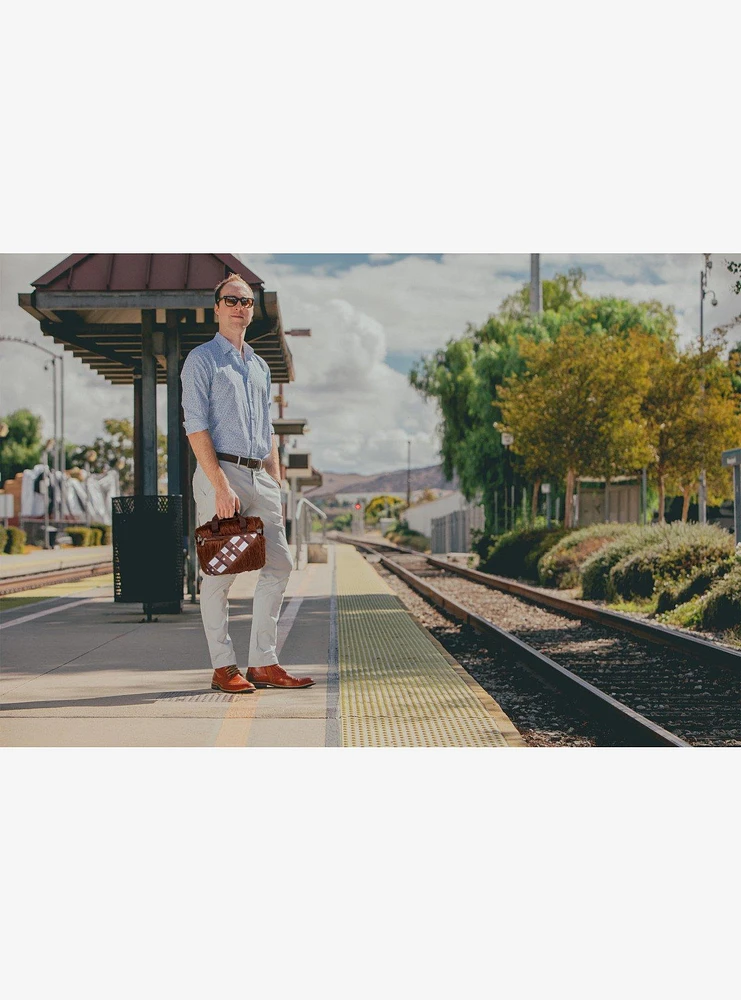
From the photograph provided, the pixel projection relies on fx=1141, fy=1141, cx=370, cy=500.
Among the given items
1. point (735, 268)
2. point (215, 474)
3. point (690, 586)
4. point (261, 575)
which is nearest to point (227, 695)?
point (261, 575)

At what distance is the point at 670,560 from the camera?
554 inches

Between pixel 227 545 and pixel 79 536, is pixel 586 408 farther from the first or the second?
pixel 79 536

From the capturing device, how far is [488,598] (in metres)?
17.1

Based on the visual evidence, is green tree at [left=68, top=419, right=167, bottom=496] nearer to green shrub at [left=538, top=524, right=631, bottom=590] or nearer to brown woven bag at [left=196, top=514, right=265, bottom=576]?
green shrub at [left=538, top=524, right=631, bottom=590]

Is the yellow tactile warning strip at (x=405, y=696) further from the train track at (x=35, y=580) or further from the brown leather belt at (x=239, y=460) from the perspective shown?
the train track at (x=35, y=580)

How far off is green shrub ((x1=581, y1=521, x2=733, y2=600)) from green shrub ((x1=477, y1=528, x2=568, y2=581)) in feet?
16.0

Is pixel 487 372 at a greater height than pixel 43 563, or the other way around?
pixel 487 372

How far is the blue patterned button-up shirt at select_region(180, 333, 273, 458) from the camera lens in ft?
18.7

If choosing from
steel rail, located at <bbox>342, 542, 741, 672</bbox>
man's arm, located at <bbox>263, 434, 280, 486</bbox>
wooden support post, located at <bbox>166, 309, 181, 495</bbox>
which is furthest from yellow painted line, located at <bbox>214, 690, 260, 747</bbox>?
wooden support post, located at <bbox>166, 309, 181, 495</bbox>

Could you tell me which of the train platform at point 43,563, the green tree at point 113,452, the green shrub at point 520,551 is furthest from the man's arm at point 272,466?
the green tree at point 113,452

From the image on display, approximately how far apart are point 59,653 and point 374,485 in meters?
75.5

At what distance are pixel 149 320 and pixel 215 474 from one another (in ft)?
18.7

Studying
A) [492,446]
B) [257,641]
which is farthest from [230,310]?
Result: [492,446]
